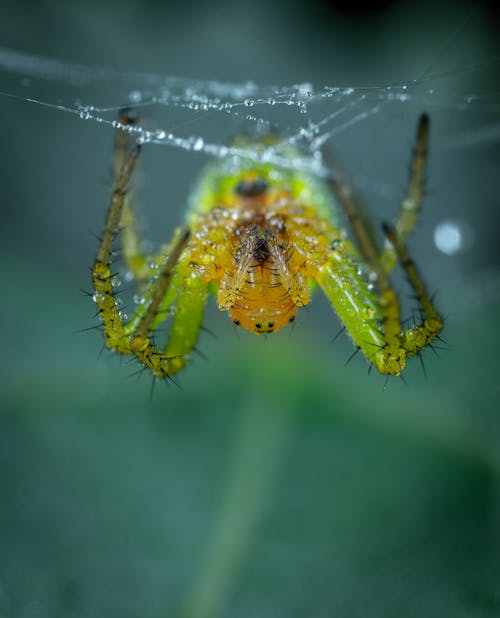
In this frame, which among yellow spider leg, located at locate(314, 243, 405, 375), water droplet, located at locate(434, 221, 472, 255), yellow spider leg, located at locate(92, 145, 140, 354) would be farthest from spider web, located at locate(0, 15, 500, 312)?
yellow spider leg, located at locate(92, 145, 140, 354)

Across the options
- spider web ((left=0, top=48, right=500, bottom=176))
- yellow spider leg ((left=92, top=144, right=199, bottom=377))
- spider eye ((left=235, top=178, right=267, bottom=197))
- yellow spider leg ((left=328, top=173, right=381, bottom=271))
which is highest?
spider web ((left=0, top=48, right=500, bottom=176))

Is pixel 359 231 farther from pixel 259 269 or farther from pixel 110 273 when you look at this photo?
pixel 110 273

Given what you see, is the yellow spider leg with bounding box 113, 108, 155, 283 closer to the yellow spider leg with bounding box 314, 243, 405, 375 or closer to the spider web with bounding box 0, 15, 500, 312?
the spider web with bounding box 0, 15, 500, 312

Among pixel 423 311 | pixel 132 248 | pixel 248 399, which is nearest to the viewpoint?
pixel 423 311

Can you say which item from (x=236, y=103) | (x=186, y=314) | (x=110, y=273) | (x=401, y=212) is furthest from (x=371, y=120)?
(x=110, y=273)

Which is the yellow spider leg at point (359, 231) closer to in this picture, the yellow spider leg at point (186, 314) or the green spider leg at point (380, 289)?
the green spider leg at point (380, 289)

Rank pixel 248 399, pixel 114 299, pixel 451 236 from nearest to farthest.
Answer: pixel 114 299
pixel 248 399
pixel 451 236
